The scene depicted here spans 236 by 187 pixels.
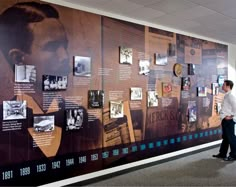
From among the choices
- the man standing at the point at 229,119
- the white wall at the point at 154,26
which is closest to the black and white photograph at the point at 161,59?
the white wall at the point at 154,26

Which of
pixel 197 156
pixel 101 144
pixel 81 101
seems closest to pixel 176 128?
pixel 197 156

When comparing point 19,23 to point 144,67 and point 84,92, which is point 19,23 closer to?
point 84,92

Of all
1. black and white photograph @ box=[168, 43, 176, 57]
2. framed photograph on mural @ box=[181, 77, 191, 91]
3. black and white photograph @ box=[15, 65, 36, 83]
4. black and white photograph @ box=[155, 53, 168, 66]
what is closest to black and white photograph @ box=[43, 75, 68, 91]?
black and white photograph @ box=[15, 65, 36, 83]

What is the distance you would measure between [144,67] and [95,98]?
1.27 meters

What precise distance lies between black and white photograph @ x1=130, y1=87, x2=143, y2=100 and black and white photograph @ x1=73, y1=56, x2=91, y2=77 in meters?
0.95


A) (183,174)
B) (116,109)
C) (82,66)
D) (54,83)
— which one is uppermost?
(82,66)

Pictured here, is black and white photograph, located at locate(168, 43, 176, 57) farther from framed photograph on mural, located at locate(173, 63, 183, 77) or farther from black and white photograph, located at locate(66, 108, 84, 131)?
black and white photograph, located at locate(66, 108, 84, 131)

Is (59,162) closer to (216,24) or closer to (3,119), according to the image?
(3,119)

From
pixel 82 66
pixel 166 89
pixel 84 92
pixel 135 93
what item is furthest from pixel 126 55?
pixel 166 89

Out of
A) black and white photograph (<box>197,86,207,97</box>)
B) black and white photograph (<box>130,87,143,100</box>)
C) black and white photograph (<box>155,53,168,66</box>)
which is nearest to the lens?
black and white photograph (<box>130,87,143,100</box>)

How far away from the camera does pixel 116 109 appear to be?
14.3 ft

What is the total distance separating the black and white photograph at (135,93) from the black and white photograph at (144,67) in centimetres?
33

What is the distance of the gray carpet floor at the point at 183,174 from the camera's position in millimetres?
3982

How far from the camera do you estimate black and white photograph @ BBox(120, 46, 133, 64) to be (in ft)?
14.5
